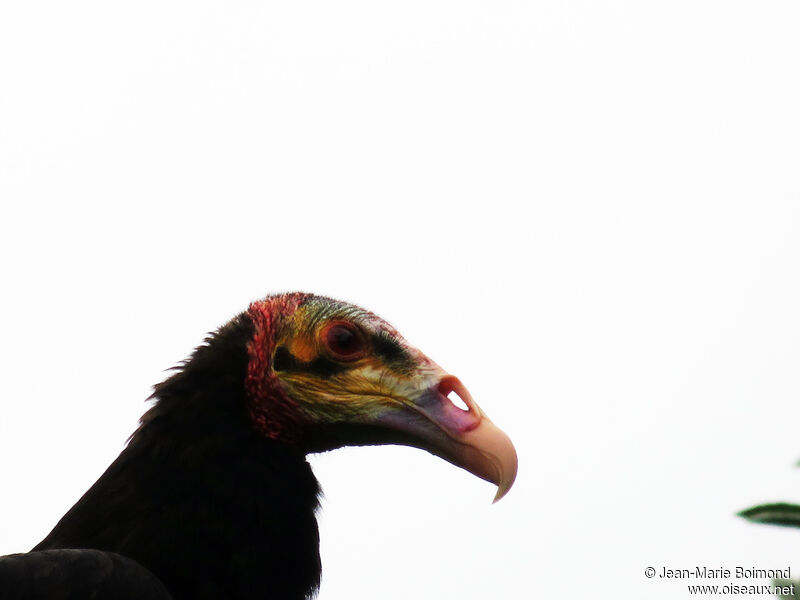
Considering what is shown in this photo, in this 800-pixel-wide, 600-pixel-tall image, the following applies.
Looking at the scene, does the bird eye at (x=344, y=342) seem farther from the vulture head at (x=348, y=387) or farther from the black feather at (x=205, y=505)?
the black feather at (x=205, y=505)

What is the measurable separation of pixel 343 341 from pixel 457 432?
26.9 inches

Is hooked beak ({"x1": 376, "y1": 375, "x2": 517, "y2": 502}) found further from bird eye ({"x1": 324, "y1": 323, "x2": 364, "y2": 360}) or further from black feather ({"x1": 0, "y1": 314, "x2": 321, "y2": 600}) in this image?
black feather ({"x1": 0, "y1": 314, "x2": 321, "y2": 600})

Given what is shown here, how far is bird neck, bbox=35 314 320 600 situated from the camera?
14.7 feet

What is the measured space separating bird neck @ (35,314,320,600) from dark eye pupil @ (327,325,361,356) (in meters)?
0.42

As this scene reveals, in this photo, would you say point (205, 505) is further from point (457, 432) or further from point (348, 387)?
point (457, 432)

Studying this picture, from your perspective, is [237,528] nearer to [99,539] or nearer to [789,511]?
[99,539]

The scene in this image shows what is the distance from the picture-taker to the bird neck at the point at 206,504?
14.7ft

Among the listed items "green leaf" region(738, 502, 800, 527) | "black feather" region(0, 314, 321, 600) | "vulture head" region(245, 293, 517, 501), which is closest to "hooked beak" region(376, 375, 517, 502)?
"vulture head" region(245, 293, 517, 501)

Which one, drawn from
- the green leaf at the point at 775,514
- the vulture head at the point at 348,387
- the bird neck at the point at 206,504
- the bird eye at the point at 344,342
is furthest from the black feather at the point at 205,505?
the green leaf at the point at 775,514

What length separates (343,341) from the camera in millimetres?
5059

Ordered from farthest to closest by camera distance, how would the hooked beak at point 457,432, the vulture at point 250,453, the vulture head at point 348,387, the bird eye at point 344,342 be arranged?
the bird eye at point 344,342, the vulture head at point 348,387, the hooked beak at point 457,432, the vulture at point 250,453

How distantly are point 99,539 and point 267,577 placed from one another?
648mm

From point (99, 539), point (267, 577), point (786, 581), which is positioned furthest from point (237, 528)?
point (786, 581)

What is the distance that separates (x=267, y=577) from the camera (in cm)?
459
